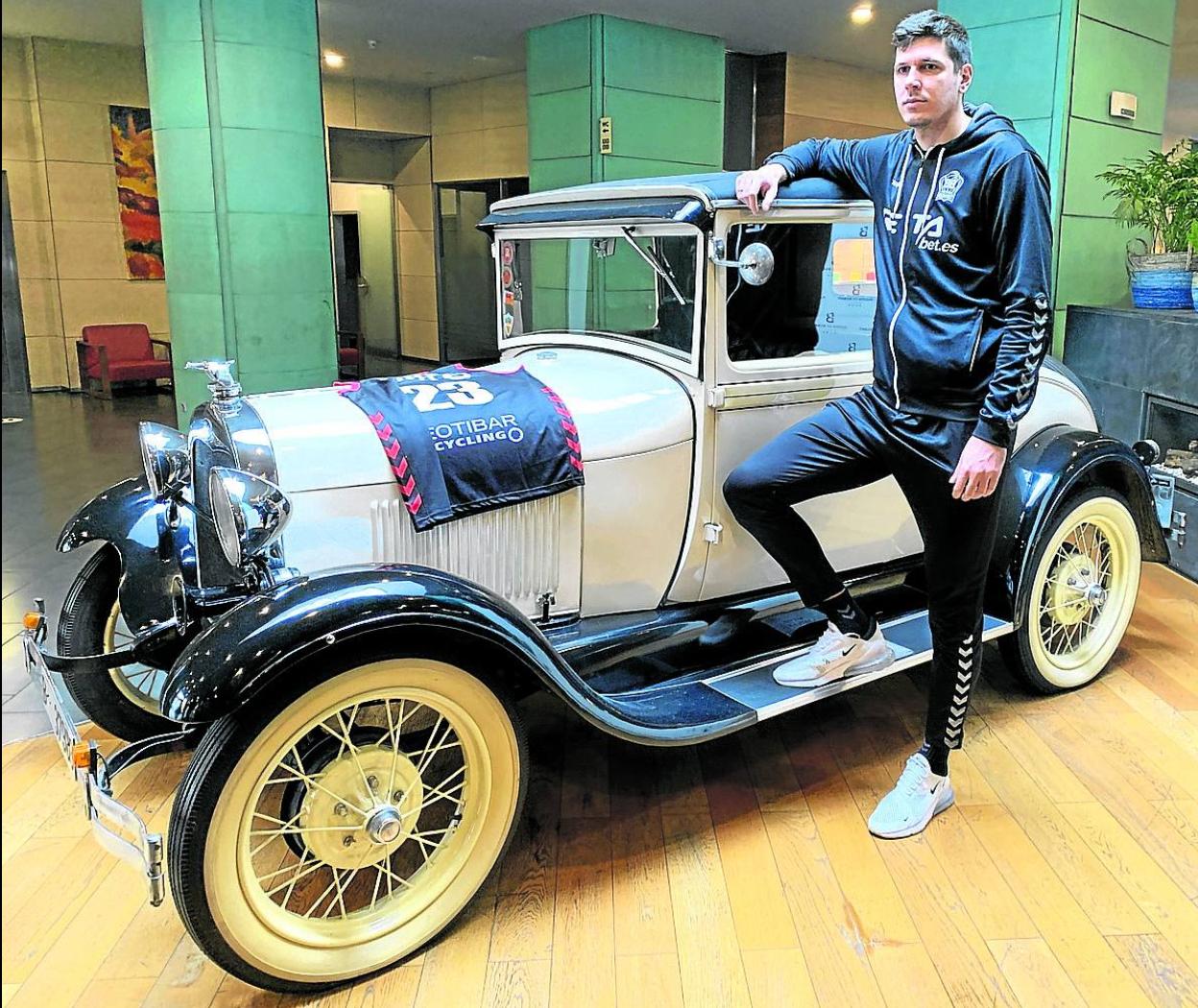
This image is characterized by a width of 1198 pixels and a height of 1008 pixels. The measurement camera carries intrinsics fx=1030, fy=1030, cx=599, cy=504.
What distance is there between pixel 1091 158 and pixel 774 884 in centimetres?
462

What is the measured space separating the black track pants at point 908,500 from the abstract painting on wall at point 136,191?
10230 millimetres

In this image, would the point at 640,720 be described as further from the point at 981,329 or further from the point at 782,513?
the point at 981,329

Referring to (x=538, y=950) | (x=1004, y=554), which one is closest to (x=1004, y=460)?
(x=1004, y=554)

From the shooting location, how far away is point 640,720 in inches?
96.7

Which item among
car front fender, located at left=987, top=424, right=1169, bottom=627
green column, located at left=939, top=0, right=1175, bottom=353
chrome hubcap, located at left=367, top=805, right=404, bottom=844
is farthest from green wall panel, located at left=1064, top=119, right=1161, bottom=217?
chrome hubcap, located at left=367, top=805, right=404, bottom=844

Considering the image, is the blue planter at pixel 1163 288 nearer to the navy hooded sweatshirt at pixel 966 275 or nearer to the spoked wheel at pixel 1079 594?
the spoked wheel at pixel 1079 594

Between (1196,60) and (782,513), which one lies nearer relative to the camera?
(782,513)

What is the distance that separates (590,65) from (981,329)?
7.03m

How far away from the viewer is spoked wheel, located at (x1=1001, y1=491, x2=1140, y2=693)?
10.8ft

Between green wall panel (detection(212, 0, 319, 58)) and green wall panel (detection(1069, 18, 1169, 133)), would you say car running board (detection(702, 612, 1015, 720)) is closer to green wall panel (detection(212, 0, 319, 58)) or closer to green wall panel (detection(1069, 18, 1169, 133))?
green wall panel (detection(1069, 18, 1169, 133))

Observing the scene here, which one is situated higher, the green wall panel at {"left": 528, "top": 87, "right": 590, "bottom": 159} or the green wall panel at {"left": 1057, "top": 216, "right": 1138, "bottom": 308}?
the green wall panel at {"left": 528, "top": 87, "right": 590, "bottom": 159}

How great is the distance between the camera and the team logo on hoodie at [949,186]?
91.8 inches

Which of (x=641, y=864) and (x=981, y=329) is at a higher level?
(x=981, y=329)

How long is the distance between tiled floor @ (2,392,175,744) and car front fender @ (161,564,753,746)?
1.10 ft
